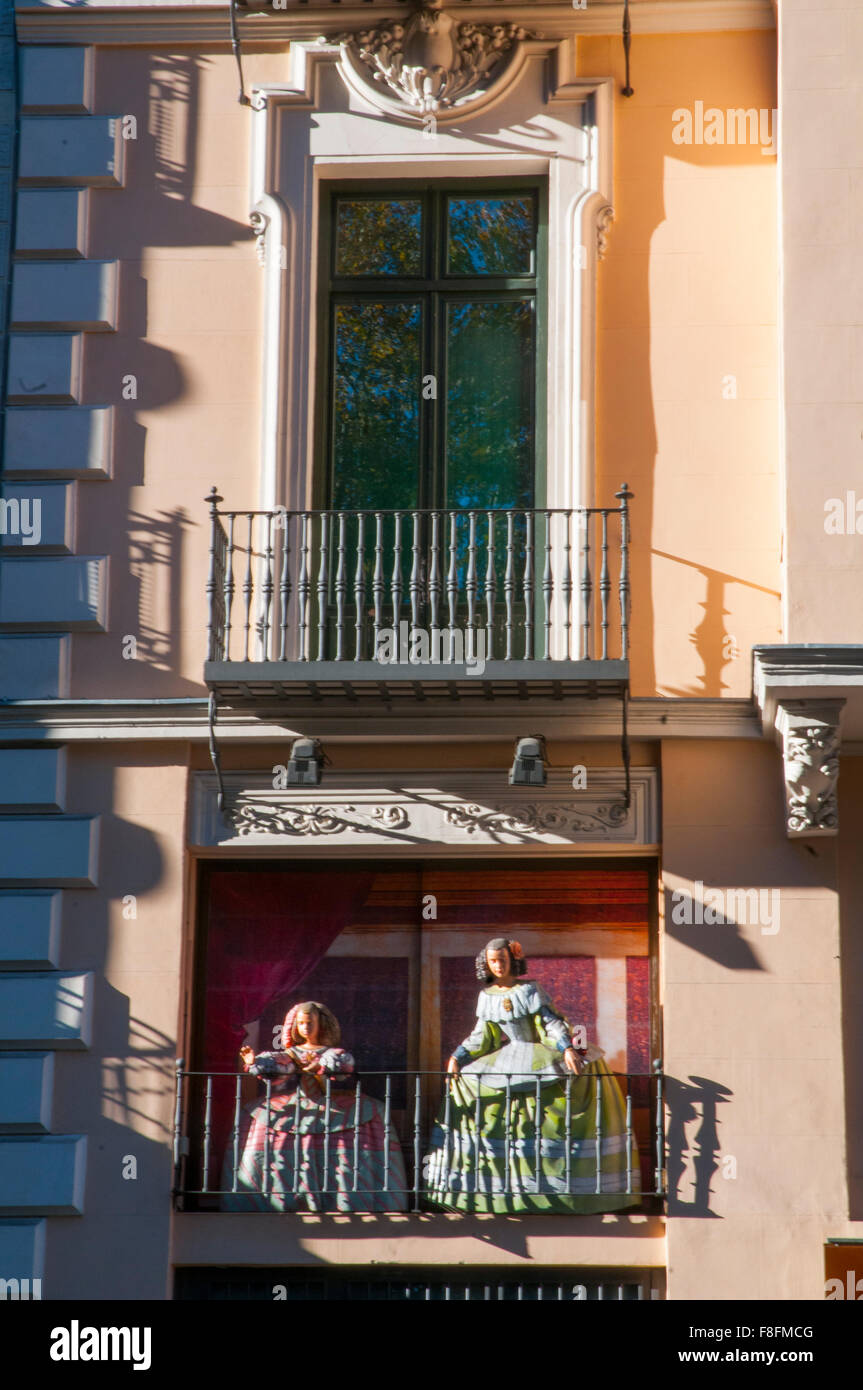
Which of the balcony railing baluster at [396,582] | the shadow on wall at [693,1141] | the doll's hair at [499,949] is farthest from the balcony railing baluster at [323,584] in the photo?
the shadow on wall at [693,1141]

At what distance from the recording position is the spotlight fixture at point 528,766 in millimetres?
11188

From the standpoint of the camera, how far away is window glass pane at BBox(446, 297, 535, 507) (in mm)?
12367

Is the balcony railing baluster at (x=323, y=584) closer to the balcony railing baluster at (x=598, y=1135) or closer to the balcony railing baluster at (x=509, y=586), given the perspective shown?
the balcony railing baluster at (x=509, y=586)

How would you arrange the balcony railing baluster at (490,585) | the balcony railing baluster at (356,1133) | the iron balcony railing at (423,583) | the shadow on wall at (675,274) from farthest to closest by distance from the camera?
the shadow on wall at (675,274) → the iron balcony railing at (423,583) → the balcony railing baluster at (490,585) → the balcony railing baluster at (356,1133)

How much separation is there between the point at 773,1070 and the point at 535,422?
14.4ft

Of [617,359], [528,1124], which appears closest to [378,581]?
[617,359]

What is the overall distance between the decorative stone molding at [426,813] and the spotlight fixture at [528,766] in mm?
451

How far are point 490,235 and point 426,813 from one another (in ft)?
13.0

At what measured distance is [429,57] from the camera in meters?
12.5

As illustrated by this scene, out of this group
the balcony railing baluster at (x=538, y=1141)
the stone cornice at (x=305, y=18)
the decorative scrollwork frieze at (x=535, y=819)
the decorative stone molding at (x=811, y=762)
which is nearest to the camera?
the decorative stone molding at (x=811, y=762)

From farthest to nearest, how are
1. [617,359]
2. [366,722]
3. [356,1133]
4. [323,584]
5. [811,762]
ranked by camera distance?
[617,359]
[366,722]
[323,584]
[356,1133]
[811,762]

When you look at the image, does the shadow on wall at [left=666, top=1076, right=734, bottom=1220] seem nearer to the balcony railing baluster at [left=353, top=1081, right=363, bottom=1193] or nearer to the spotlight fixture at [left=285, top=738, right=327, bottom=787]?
the balcony railing baluster at [left=353, top=1081, right=363, bottom=1193]

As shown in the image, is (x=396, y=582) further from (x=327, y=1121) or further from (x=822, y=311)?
(x=327, y=1121)
